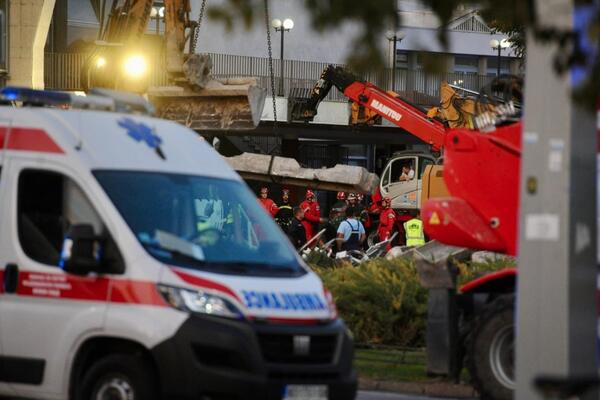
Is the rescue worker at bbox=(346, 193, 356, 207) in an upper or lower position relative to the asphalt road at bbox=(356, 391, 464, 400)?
upper

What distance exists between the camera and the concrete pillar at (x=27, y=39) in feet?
127

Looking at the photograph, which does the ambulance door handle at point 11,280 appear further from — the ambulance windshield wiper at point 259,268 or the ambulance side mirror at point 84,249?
the ambulance windshield wiper at point 259,268

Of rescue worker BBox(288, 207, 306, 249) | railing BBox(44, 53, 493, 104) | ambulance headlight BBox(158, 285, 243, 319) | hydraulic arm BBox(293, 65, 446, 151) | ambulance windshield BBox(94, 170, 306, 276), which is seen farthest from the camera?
railing BBox(44, 53, 493, 104)

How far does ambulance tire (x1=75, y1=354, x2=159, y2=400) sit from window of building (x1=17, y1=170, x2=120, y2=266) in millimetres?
887

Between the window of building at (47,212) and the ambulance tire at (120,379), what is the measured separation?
89 cm

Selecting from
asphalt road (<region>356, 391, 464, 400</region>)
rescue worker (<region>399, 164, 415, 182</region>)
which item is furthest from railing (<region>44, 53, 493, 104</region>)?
asphalt road (<region>356, 391, 464, 400</region>)

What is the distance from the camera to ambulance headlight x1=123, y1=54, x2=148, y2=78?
24594 millimetres

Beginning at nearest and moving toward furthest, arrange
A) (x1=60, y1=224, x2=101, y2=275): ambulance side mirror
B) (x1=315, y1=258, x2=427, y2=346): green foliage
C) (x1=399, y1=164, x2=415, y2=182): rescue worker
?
(x1=60, y1=224, x2=101, y2=275): ambulance side mirror < (x1=315, y1=258, x2=427, y2=346): green foliage < (x1=399, y1=164, x2=415, y2=182): rescue worker

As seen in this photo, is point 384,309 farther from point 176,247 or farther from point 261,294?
point 261,294

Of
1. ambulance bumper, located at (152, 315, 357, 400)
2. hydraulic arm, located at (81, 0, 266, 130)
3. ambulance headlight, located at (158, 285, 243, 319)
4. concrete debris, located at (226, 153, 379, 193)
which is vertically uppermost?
hydraulic arm, located at (81, 0, 266, 130)

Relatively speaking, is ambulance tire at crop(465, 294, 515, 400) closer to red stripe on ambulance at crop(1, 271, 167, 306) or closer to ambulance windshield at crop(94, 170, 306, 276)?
ambulance windshield at crop(94, 170, 306, 276)

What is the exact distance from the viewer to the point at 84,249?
10.4m

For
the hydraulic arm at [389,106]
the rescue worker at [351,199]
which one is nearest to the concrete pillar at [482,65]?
the hydraulic arm at [389,106]

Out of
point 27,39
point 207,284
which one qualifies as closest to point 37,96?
point 207,284
